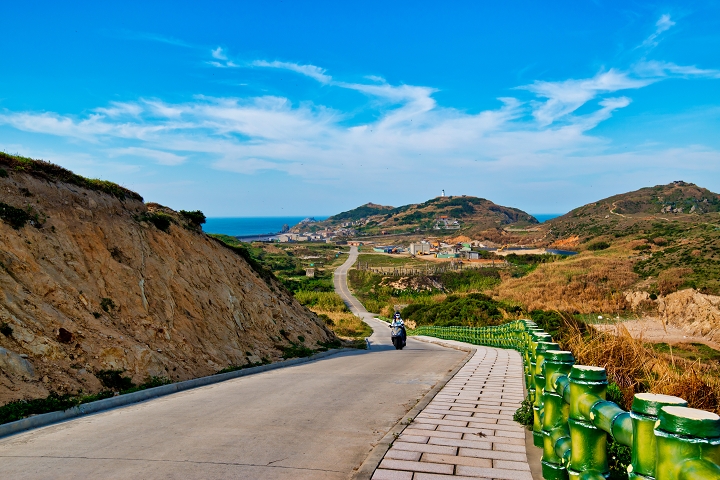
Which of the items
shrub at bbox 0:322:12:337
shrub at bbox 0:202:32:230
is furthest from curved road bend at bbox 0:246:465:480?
shrub at bbox 0:202:32:230

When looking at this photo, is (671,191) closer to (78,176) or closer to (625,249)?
(625,249)

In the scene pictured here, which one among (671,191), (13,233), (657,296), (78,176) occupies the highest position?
(671,191)

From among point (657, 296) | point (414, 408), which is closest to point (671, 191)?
point (657, 296)

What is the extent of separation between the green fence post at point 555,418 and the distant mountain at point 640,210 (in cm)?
10597

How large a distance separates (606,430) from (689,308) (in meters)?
47.8

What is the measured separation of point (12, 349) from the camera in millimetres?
9711

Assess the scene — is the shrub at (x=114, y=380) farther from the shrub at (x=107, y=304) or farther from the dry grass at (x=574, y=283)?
the dry grass at (x=574, y=283)

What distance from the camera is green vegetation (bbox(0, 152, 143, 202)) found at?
14.4 m

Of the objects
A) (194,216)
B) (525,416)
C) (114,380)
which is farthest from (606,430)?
(194,216)

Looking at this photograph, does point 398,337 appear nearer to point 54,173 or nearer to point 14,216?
point 54,173

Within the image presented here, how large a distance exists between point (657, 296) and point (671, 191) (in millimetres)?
113248

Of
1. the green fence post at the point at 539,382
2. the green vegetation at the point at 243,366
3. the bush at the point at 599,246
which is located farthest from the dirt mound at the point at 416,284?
the green fence post at the point at 539,382

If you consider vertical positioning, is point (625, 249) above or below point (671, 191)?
below

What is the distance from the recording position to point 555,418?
159 inches
